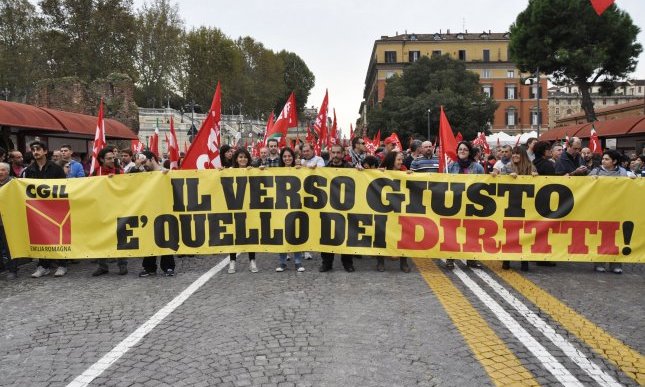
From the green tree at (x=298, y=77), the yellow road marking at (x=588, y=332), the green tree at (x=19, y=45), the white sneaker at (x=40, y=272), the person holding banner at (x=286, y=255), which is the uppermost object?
the green tree at (x=298, y=77)

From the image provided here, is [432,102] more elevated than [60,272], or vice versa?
[432,102]

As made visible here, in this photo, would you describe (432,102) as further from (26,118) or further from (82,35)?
(26,118)

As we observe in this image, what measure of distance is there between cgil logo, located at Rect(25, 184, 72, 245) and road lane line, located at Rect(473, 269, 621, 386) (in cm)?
565

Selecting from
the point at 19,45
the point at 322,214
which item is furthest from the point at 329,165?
the point at 19,45

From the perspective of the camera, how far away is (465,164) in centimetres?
791

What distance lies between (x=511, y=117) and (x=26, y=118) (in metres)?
82.1

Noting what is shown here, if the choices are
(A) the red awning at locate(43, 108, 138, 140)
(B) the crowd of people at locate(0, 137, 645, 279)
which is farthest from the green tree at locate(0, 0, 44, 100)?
(B) the crowd of people at locate(0, 137, 645, 279)

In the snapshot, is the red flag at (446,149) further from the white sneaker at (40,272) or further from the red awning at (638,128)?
the red awning at (638,128)

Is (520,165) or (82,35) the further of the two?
(82,35)

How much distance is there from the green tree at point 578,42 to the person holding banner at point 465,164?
115 feet

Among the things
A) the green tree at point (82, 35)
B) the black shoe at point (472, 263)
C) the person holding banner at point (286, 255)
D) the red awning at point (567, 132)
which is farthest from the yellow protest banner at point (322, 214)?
the green tree at point (82, 35)

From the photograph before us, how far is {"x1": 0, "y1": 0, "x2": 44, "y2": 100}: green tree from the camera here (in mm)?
47719

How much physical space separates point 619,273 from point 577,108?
140 m

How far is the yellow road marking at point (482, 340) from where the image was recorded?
12.4 feet
